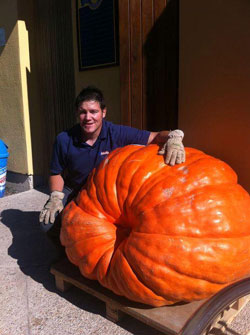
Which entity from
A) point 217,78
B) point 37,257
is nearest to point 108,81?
point 217,78

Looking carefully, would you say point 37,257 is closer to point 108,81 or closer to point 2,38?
point 108,81

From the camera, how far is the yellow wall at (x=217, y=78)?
2361mm

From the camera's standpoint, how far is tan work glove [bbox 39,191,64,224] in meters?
2.46

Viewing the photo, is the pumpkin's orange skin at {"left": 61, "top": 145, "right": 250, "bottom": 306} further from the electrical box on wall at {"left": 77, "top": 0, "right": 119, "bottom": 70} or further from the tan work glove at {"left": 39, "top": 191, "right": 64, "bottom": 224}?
the electrical box on wall at {"left": 77, "top": 0, "right": 119, "bottom": 70}

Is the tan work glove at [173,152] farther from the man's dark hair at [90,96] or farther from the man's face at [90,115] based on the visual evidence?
the man's dark hair at [90,96]

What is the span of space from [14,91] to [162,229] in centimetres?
428

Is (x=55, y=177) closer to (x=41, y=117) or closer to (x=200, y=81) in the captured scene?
(x=200, y=81)

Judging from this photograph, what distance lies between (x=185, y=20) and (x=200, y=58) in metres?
0.36

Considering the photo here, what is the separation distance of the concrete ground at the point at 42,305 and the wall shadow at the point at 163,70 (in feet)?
5.73

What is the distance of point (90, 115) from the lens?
2.49m

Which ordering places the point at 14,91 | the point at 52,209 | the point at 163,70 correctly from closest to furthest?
1. the point at 52,209
2. the point at 163,70
3. the point at 14,91

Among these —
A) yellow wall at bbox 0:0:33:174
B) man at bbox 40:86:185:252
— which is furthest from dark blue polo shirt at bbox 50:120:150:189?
yellow wall at bbox 0:0:33:174

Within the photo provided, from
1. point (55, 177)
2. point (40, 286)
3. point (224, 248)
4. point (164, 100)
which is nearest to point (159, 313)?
point (224, 248)

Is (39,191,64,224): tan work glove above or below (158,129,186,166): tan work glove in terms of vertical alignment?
below
